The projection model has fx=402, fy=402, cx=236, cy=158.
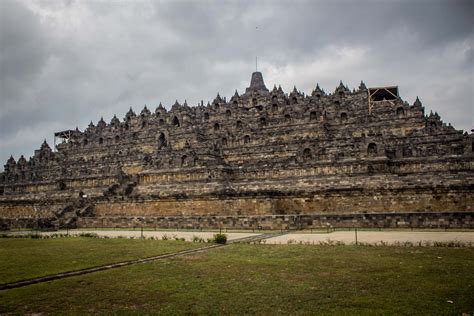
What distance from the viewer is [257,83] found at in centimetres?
7656

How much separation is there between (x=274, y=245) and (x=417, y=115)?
33820 mm

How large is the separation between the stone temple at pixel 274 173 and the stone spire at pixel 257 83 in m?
11.3

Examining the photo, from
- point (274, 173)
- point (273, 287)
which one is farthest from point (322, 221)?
point (273, 287)

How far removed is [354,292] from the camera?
9.62 meters

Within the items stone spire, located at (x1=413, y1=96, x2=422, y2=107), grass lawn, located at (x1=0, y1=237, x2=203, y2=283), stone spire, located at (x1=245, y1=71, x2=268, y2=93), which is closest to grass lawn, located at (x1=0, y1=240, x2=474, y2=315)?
grass lawn, located at (x1=0, y1=237, x2=203, y2=283)

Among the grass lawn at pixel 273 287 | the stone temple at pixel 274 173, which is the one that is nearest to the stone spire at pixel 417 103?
the stone temple at pixel 274 173

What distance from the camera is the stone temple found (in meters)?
29.5

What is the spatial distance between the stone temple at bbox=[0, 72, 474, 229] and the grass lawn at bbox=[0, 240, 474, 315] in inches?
551

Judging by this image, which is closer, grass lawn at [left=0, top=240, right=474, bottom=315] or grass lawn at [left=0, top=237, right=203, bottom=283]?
grass lawn at [left=0, top=240, right=474, bottom=315]

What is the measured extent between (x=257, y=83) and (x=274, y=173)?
41477 millimetres

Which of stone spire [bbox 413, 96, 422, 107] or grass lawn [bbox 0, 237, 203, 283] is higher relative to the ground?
stone spire [bbox 413, 96, 422, 107]

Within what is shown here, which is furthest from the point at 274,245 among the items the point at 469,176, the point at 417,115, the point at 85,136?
the point at 85,136

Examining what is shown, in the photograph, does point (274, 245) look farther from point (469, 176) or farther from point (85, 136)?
point (85, 136)

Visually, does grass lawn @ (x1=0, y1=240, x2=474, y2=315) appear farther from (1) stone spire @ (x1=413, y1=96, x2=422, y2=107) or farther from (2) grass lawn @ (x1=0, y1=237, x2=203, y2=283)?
(1) stone spire @ (x1=413, y1=96, x2=422, y2=107)
